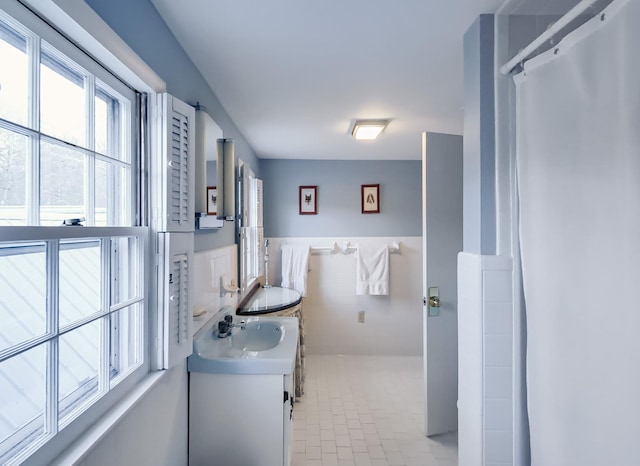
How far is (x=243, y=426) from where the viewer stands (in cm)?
147

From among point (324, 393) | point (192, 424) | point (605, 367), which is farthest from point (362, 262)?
point (605, 367)

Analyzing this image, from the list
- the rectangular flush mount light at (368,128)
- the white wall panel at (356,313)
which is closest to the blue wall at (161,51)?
the rectangular flush mount light at (368,128)

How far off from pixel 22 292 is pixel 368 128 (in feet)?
7.38

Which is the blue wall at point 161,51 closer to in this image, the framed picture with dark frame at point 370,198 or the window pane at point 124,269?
the window pane at point 124,269

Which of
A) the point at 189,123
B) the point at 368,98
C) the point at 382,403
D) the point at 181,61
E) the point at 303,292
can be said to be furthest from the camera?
the point at 303,292

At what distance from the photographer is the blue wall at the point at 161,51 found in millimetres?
960

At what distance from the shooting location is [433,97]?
2027 mm

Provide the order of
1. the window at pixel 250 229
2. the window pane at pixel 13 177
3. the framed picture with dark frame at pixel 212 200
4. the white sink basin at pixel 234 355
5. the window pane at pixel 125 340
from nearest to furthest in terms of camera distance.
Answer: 1. the window pane at pixel 13 177
2. the window pane at pixel 125 340
3. the white sink basin at pixel 234 355
4. the framed picture with dark frame at pixel 212 200
5. the window at pixel 250 229

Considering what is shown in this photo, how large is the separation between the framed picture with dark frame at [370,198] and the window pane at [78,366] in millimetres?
3118

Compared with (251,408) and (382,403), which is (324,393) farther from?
(251,408)

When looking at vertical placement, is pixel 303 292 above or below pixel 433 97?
below

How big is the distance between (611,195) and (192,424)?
5.69 ft

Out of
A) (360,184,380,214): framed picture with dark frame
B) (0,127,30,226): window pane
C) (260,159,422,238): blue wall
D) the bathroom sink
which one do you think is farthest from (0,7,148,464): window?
(360,184,380,214): framed picture with dark frame

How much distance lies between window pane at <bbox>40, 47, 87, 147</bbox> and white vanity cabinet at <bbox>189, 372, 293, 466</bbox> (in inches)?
44.3
